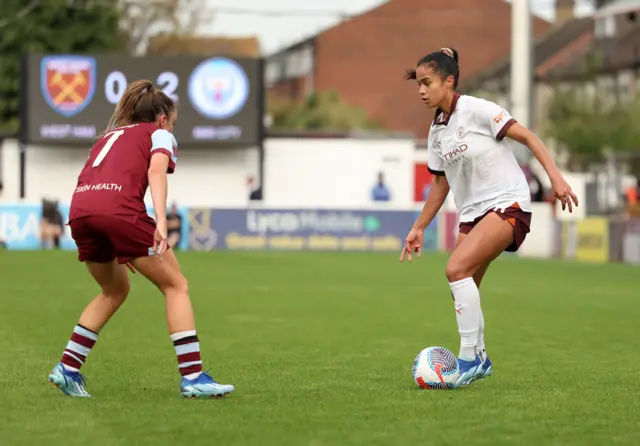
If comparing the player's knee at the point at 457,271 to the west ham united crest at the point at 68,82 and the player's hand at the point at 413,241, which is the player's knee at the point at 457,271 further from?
the west ham united crest at the point at 68,82

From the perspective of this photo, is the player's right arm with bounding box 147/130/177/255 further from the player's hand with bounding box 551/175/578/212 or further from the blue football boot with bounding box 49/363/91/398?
the player's hand with bounding box 551/175/578/212

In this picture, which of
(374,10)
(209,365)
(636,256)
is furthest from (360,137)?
(374,10)

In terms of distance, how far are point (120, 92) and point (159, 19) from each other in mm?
27430

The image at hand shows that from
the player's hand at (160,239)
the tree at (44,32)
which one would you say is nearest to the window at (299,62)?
the tree at (44,32)

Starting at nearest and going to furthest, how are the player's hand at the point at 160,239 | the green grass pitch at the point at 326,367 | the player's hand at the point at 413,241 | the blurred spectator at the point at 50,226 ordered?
Result: the green grass pitch at the point at 326,367 < the player's hand at the point at 160,239 < the player's hand at the point at 413,241 < the blurred spectator at the point at 50,226

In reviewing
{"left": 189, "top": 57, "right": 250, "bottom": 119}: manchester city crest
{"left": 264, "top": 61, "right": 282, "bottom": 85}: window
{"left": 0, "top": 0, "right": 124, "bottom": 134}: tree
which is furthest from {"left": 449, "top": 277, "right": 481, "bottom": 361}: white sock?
{"left": 264, "top": 61, "right": 282, "bottom": 85}: window

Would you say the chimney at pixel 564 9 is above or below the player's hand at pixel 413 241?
above

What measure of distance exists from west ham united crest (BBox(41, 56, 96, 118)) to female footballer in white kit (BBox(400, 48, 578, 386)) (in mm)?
30615

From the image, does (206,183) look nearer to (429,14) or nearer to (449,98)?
(449,98)

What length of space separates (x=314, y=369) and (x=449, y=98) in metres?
2.22

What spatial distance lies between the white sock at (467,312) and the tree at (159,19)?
55.4 meters

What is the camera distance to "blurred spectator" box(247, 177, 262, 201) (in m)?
38.6

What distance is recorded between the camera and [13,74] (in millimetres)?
56000

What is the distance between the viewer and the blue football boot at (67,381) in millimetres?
7727
